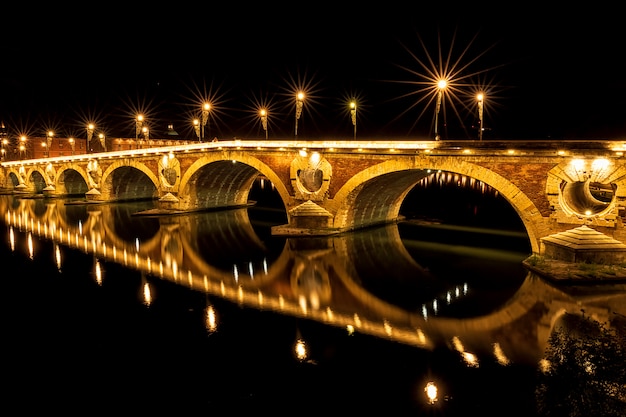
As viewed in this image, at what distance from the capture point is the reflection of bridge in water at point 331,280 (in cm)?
1226

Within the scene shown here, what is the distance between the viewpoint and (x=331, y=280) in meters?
17.5

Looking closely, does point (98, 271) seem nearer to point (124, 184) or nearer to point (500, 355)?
point (500, 355)

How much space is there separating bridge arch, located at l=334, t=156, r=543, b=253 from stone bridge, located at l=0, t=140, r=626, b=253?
0.16ft

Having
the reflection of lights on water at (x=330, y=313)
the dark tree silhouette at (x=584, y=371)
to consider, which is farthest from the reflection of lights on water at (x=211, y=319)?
the dark tree silhouette at (x=584, y=371)

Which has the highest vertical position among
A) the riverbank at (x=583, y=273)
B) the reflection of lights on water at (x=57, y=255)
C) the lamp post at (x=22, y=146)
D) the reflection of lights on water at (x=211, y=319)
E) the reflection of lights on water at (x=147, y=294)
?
→ the lamp post at (x=22, y=146)

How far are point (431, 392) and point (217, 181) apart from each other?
2843 centimetres

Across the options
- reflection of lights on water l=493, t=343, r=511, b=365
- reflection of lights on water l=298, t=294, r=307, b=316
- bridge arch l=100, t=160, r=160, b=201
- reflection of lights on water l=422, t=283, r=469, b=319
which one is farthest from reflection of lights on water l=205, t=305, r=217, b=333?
bridge arch l=100, t=160, r=160, b=201

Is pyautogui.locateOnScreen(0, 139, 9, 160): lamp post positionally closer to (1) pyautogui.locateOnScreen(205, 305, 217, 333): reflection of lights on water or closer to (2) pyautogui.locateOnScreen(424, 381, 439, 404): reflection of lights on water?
(1) pyautogui.locateOnScreen(205, 305, 217, 333): reflection of lights on water

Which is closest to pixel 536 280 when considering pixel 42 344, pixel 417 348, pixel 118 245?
pixel 417 348

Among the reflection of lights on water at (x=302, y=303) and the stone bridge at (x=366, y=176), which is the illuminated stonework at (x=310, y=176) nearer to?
the stone bridge at (x=366, y=176)

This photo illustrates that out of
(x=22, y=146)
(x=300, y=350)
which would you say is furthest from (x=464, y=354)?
(x=22, y=146)

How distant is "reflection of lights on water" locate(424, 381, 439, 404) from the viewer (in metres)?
8.77

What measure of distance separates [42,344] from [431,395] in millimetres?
9670

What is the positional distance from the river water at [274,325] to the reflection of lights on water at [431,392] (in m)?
0.11
